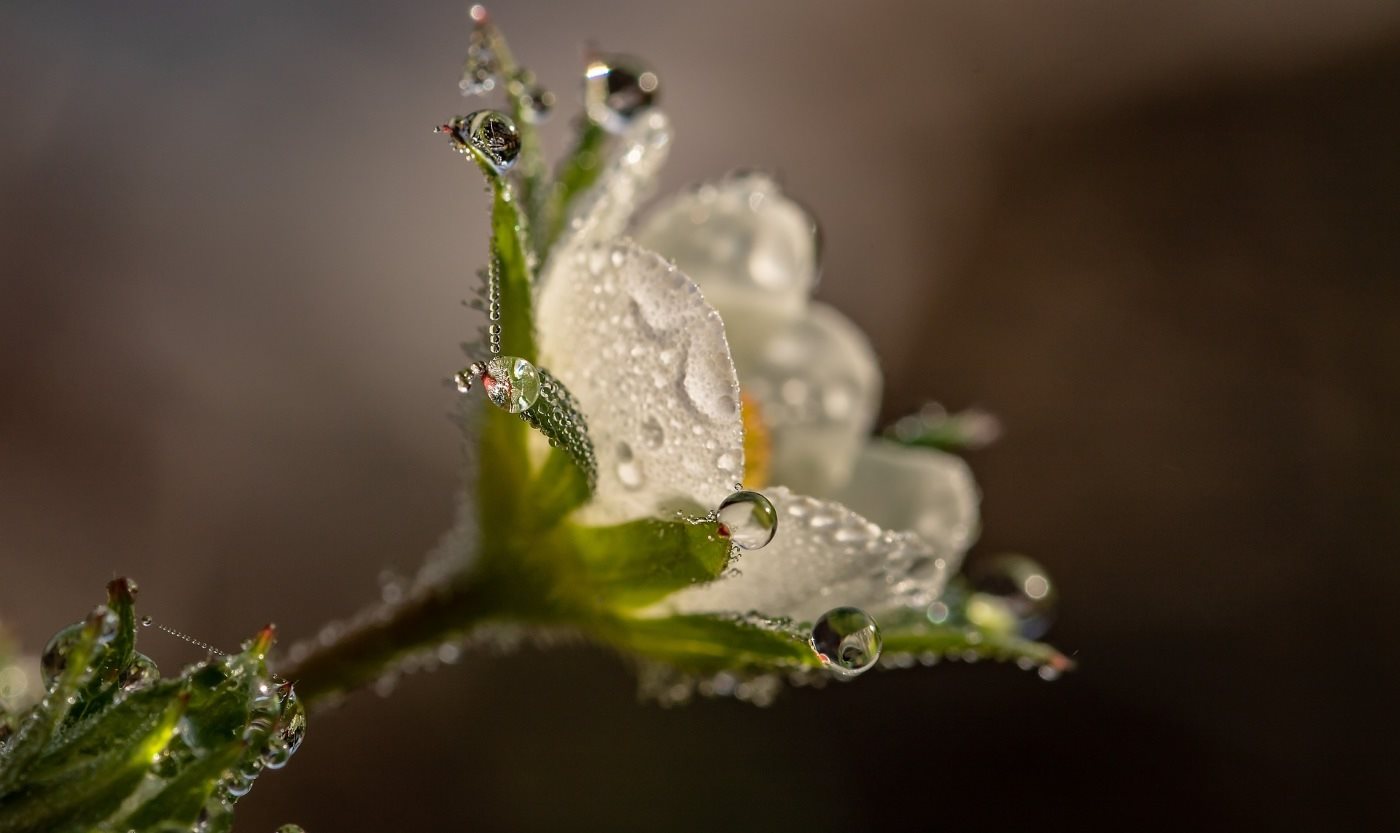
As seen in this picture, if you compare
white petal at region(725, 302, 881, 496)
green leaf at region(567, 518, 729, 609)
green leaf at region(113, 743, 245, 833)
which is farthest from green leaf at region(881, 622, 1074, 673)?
green leaf at region(113, 743, 245, 833)

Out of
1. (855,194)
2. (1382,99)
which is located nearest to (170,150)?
(855,194)

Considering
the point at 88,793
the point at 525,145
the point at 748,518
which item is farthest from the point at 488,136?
the point at 88,793

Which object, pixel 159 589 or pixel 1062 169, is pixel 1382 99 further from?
pixel 159 589

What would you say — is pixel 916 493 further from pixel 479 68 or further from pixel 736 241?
pixel 479 68

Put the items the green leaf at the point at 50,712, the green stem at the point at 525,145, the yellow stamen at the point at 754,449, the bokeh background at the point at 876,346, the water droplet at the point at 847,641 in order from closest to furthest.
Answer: the green leaf at the point at 50,712
the water droplet at the point at 847,641
the green stem at the point at 525,145
the yellow stamen at the point at 754,449
the bokeh background at the point at 876,346

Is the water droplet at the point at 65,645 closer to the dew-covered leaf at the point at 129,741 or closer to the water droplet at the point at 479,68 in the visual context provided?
the dew-covered leaf at the point at 129,741

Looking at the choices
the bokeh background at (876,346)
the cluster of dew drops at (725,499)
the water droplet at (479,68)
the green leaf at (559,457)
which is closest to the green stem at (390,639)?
the green leaf at (559,457)
